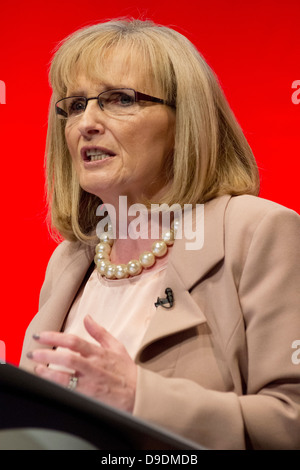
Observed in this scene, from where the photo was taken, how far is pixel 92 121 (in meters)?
1.45

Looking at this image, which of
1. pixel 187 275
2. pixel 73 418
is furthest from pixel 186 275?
pixel 73 418

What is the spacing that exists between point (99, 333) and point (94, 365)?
59mm

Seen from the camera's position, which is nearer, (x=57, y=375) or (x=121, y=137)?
(x=57, y=375)

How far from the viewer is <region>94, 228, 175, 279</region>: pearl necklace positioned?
57.9 inches

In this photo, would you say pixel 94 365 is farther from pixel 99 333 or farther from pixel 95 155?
pixel 95 155

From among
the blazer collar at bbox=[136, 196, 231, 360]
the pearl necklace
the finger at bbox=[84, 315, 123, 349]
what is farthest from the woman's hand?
the pearl necklace

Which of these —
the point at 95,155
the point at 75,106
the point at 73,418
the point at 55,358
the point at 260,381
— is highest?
the point at 75,106

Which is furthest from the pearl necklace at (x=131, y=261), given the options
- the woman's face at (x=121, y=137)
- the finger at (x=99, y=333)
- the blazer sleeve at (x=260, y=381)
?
Answer: the finger at (x=99, y=333)

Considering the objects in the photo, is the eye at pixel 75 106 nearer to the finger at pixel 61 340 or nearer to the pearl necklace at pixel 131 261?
the pearl necklace at pixel 131 261

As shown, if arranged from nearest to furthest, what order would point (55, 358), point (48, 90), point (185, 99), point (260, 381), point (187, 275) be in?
1. point (55, 358)
2. point (260, 381)
3. point (187, 275)
4. point (185, 99)
5. point (48, 90)

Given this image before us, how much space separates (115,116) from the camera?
57.1 inches

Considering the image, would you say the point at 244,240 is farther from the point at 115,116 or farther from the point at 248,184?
the point at 115,116

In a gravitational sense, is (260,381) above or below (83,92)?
below
